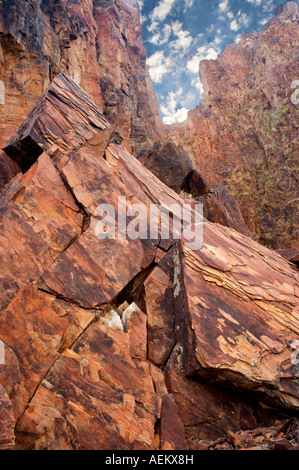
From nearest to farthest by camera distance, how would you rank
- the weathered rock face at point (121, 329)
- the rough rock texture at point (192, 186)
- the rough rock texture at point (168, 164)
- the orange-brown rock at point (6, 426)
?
1. the orange-brown rock at point (6, 426)
2. the weathered rock face at point (121, 329)
3. the rough rock texture at point (192, 186)
4. the rough rock texture at point (168, 164)

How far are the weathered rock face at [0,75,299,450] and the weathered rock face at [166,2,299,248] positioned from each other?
54.2ft

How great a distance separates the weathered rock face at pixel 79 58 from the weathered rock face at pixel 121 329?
13.6 metres

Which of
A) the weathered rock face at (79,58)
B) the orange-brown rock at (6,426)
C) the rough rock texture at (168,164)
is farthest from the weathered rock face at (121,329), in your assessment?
the weathered rock face at (79,58)

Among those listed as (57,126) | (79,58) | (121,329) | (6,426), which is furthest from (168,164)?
(6,426)

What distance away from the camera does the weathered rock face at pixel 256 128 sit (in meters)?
22.9

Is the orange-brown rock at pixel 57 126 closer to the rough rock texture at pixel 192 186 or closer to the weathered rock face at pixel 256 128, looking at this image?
the rough rock texture at pixel 192 186

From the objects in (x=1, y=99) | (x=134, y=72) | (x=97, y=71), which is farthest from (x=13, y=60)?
(x=134, y=72)

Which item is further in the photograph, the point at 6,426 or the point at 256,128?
the point at 256,128

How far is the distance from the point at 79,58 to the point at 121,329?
→ 28.1 m

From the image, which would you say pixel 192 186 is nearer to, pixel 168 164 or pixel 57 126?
pixel 168 164

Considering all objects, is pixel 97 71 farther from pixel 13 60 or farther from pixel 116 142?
pixel 116 142

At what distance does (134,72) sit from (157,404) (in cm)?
4330

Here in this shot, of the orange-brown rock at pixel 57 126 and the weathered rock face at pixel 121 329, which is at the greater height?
Result: the orange-brown rock at pixel 57 126

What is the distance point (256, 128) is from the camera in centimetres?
2698
